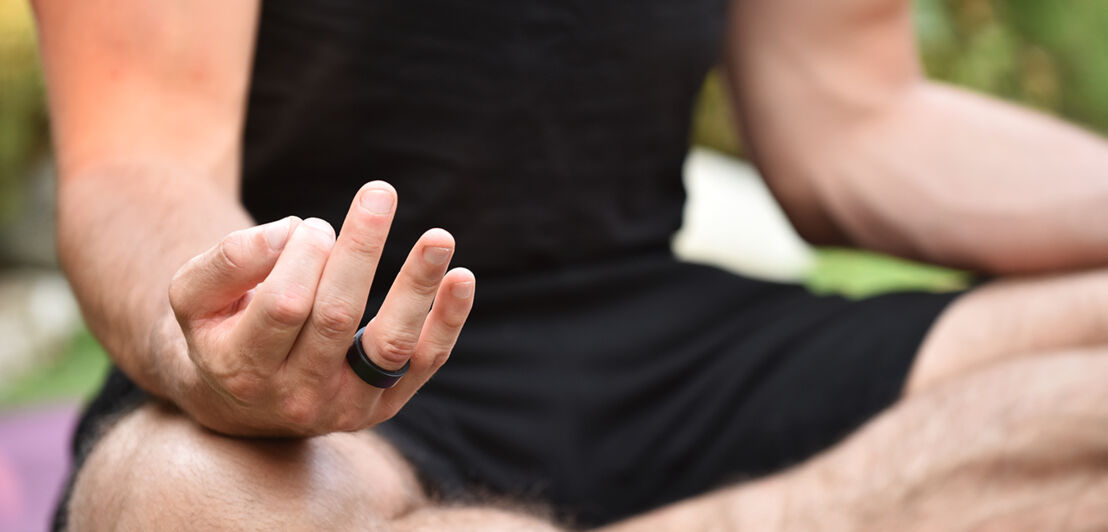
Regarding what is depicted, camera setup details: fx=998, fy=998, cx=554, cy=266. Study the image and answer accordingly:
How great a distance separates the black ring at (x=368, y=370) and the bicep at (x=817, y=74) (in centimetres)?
84

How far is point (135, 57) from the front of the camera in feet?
2.53

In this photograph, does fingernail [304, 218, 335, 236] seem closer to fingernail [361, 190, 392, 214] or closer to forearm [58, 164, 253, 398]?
fingernail [361, 190, 392, 214]

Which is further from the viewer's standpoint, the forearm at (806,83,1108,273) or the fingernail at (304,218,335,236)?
the forearm at (806,83,1108,273)

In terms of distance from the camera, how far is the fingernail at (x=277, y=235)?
1.68 ft

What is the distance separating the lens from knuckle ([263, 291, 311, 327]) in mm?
493

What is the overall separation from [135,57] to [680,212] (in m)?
0.65

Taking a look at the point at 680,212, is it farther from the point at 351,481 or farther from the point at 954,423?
the point at 351,481

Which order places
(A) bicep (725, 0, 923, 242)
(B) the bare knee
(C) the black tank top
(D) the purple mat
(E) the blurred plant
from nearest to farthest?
(B) the bare knee < (C) the black tank top < (A) bicep (725, 0, 923, 242) < (D) the purple mat < (E) the blurred plant

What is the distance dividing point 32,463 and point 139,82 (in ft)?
3.35

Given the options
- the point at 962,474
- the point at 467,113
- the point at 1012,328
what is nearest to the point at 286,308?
the point at 467,113

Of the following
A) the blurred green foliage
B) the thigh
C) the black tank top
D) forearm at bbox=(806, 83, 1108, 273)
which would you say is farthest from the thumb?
the blurred green foliage

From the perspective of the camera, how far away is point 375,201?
19.6 inches

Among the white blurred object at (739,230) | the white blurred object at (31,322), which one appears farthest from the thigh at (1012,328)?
the white blurred object at (31,322)

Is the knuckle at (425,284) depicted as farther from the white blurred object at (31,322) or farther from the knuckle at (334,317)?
the white blurred object at (31,322)
